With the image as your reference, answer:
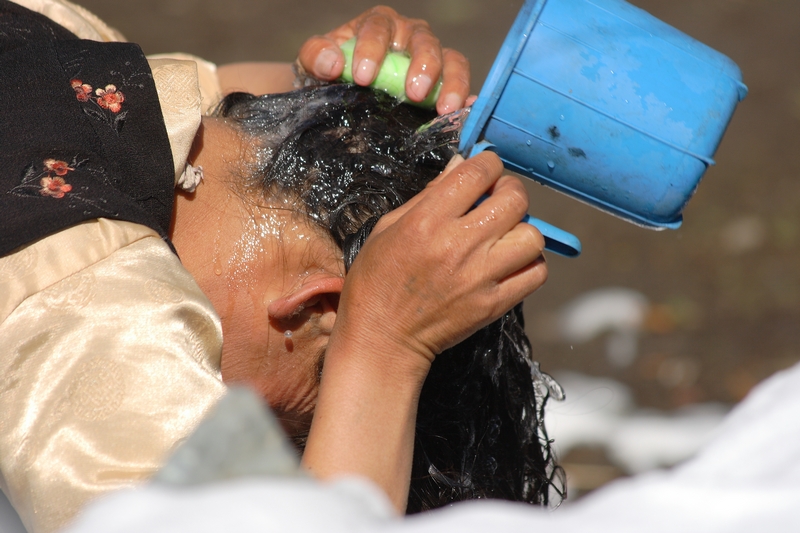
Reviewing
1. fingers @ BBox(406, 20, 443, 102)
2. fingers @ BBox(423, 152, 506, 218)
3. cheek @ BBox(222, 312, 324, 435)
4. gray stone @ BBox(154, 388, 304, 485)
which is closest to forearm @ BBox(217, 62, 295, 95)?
fingers @ BBox(406, 20, 443, 102)

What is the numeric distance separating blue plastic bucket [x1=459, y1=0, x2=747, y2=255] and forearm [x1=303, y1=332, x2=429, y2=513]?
45 centimetres

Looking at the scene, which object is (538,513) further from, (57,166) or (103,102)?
(103,102)

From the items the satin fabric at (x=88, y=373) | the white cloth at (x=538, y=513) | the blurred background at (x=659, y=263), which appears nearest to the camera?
the white cloth at (x=538, y=513)

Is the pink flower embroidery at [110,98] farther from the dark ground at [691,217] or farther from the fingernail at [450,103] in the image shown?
the dark ground at [691,217]

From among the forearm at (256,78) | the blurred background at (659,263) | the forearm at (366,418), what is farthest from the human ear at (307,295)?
the blurred background at (659,263)

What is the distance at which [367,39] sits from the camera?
1.92m

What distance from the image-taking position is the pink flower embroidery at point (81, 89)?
4.97ft

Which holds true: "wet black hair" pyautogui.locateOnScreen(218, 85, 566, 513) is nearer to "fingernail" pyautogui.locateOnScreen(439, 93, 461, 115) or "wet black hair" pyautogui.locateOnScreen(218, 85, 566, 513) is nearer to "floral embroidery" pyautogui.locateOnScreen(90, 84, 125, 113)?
"fingernail" pyautogui.locateOnScreen(439, 93, 461, 115)

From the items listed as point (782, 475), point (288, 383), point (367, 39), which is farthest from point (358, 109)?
point (782, 475)

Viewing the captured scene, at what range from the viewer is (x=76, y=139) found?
1459mm

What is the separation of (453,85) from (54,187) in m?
0.99

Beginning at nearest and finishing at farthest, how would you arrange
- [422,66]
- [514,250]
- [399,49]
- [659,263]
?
[514,250], [422,66], [399,49], [659,263]

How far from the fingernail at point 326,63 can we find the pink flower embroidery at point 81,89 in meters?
0.61

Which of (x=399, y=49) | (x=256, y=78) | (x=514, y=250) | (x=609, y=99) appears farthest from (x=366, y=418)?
(x=256, y=78)
